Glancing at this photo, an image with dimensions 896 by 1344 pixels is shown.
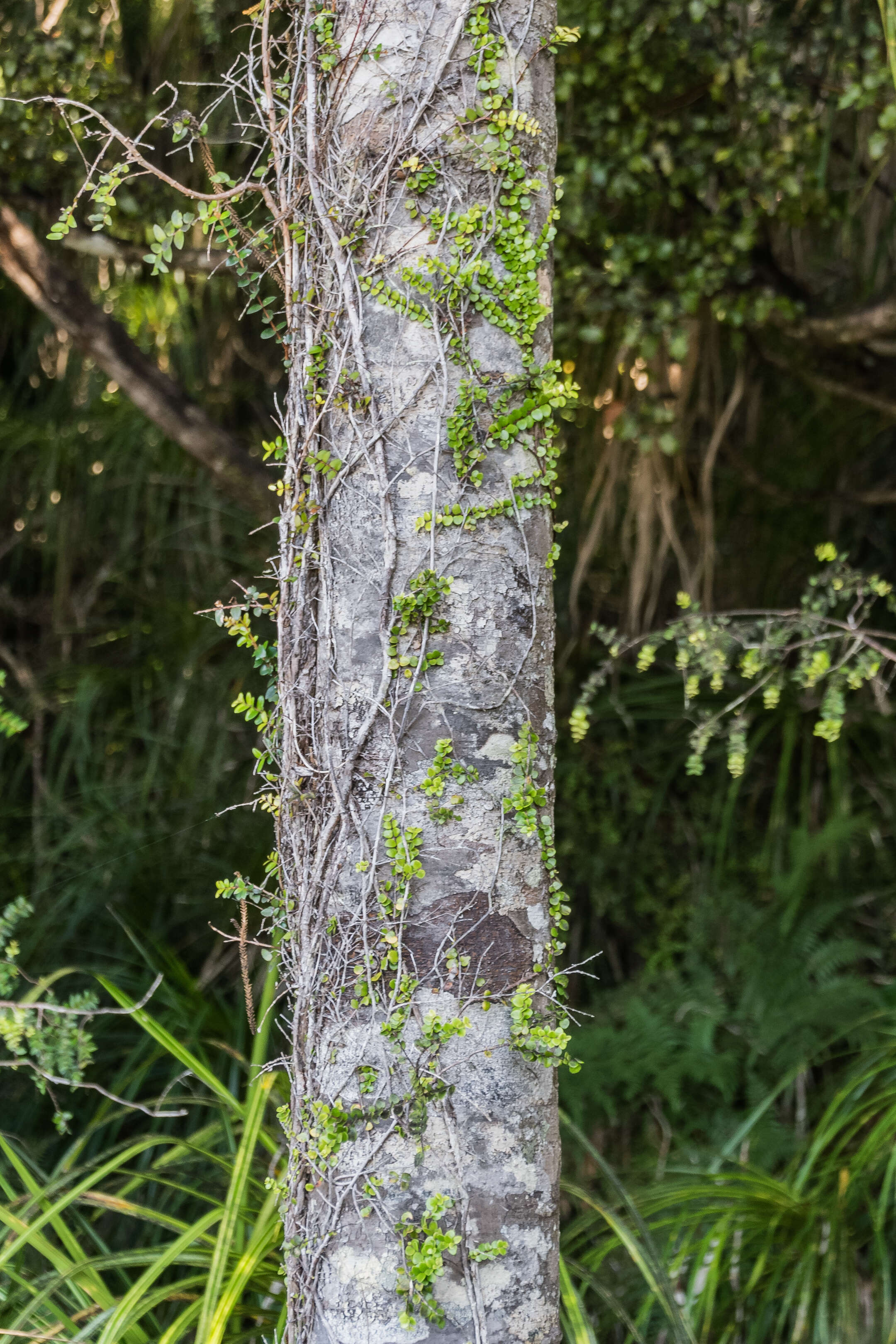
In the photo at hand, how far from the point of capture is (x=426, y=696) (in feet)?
3.08

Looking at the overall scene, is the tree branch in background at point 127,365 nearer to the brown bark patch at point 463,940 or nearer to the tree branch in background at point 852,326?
the tree branch in background at point 852,326

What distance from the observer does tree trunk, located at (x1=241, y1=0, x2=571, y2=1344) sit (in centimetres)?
92

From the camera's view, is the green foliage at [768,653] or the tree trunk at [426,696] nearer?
the tree trunk at [426,696]

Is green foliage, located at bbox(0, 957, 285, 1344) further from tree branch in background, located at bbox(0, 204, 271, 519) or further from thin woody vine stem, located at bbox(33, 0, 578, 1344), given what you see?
tree branch in background, located at bbox(0, 204, 271, 519)

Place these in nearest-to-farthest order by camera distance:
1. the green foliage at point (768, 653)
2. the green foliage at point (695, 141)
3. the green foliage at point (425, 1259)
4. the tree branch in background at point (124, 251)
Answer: the green foliage at point (425, 1259)
the green foliage at point (768, 653)
the green foliage at point (695, 141)
the tree branch in background at point (124, 251)

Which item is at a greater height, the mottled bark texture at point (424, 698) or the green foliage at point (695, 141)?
the green foliage at point (695, 141)

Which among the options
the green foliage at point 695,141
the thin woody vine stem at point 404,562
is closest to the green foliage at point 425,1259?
the thin woody vine stem at point 404,562

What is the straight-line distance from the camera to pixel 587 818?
3.05 metres

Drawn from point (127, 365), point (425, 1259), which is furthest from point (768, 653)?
point (127, 365)

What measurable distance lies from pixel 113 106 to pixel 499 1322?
2199mm

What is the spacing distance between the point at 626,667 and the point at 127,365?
1.63 m

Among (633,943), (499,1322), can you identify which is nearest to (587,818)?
(633,943)

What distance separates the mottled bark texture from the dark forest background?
1.78ft

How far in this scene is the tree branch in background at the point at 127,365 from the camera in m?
2.31
